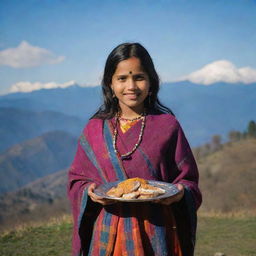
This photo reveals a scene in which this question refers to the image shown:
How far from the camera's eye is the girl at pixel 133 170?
205 cm

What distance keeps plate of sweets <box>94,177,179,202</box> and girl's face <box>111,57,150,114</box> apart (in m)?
0.56

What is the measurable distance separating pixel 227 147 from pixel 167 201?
155 feet

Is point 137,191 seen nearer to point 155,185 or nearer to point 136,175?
point 155,185

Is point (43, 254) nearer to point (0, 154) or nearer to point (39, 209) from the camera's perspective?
point (39, 209)

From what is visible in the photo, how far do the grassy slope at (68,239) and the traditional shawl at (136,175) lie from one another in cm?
390

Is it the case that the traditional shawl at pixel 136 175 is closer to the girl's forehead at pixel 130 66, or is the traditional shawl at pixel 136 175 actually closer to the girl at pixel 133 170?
the girl at pixel 133 170

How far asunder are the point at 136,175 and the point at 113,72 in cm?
71

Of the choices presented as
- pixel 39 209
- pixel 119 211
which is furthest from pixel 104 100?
pixel 39 209

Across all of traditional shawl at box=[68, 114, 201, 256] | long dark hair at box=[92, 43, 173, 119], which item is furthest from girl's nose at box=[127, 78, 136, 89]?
traditional shawl at box=[68, 114, 201, 256]

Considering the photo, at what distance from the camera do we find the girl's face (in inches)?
86.7

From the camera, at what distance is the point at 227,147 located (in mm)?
47281

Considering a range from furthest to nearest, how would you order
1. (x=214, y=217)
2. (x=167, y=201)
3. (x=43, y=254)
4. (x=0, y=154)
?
(x=0, y=154) → (x=214, y=217) → (x=43, y=254) → (x=167, y=201)

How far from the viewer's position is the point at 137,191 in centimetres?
187

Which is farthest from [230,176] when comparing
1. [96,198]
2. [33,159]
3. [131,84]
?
[33,159]
